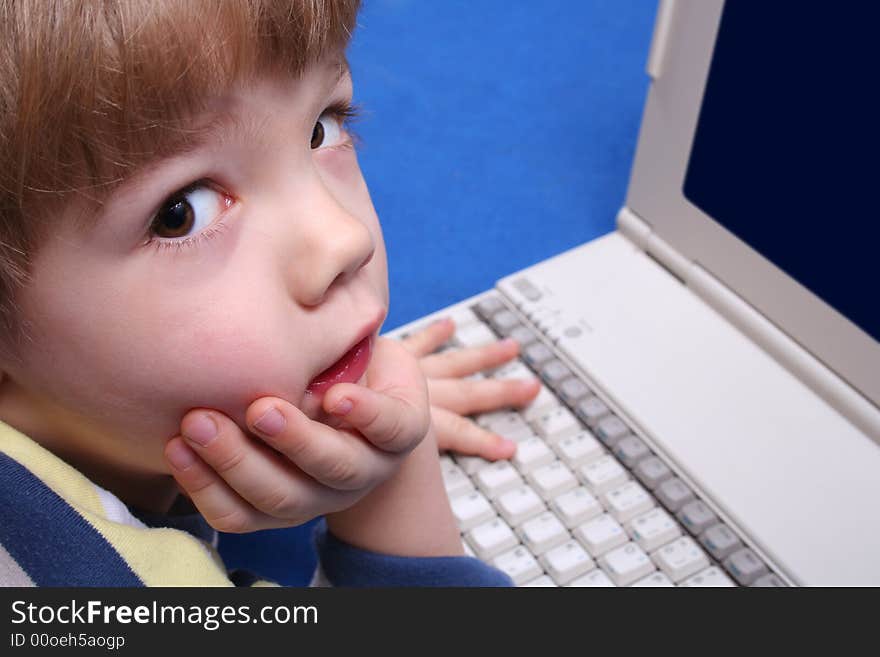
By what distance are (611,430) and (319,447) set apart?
9.7 inches

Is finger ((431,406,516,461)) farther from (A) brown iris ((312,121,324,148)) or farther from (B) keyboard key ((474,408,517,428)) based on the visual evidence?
(A) brown iris ((312,121,324,148))

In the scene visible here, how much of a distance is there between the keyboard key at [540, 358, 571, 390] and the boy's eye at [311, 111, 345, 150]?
275 mm

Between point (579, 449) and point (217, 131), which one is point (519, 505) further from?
point (217, 131)

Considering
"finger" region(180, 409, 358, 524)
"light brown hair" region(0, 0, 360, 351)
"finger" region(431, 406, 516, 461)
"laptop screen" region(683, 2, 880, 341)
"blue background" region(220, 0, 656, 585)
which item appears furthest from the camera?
"blue background" region(220, 0, 656, 585)

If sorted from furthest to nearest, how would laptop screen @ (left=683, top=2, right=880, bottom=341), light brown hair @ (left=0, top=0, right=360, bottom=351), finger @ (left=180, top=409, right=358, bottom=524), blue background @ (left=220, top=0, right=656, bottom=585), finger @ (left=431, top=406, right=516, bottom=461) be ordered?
blue background @ (left=220, top=0, right=656, bottom=585), finger @ (left=431, top=406, right=516, bottom=461), laptop screen @ (left=683, top=2, right=880, bottom=341), finger @ (left=180, top=409, right=358, bottom=524), light brown hair @ (left=0, top=0, right=360, bottom=351)

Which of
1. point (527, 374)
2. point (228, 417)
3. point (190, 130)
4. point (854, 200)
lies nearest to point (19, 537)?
point (228, 417)

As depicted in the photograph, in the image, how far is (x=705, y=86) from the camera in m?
0.68

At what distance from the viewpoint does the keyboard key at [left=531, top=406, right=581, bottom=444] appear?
2.23 ft

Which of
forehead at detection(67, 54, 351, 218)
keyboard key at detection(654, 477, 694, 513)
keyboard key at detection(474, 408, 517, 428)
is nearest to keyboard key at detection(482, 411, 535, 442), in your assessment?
keyboard key at detection(474, 408, 517, 428)

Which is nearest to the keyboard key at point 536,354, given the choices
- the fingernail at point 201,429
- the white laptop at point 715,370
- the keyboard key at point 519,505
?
the white laptop at point 715,370

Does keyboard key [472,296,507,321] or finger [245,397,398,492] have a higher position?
keyboard key [472,296,507,321]

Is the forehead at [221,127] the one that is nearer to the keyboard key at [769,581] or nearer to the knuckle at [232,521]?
the knuckle at [232,521]

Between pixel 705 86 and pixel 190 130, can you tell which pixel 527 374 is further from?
pixel 190 130

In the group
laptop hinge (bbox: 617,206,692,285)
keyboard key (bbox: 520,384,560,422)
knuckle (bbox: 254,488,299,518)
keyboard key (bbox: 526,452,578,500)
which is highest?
laptop hinge (bbox: 617,206,692,285)
